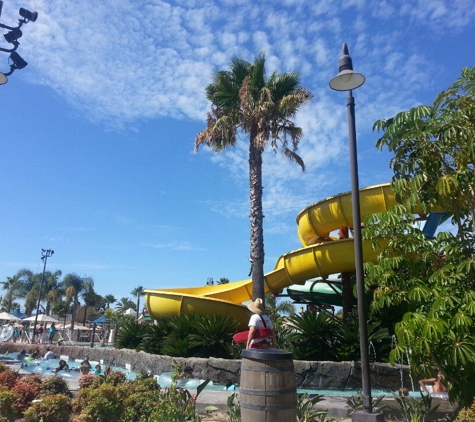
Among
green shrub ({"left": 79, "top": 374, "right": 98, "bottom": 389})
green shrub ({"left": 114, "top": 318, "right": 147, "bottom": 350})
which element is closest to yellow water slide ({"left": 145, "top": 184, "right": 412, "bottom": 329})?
green shrub ({"left": 114, "top": 318, "right": 147, "bottom": 350})

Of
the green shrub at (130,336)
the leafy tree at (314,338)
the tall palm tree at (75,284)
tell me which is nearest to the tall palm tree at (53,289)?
the tall palm tree at (75,284)

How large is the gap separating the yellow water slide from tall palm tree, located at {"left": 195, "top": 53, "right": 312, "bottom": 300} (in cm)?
163

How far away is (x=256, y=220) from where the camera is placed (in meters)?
14.3

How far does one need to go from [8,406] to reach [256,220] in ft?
32.9

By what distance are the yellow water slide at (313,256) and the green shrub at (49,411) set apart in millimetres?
9345

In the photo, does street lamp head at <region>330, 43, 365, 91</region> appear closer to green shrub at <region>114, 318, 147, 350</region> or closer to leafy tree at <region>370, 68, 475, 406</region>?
leafy tree at <region>370, 68, 475, 406</region>

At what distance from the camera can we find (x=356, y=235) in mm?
5574

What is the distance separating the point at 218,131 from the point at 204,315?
6.44 meters

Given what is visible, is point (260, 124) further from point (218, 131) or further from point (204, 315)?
point (204, 315)

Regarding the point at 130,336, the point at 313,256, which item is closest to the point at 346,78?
the point at 313,256

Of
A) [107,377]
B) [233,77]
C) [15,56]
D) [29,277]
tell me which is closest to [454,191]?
[107,377]

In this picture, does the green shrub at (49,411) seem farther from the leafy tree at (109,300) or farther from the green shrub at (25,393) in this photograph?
the leafy tree at (109,300)

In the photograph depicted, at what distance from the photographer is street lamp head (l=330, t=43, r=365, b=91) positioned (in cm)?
596

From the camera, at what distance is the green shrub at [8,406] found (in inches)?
196
